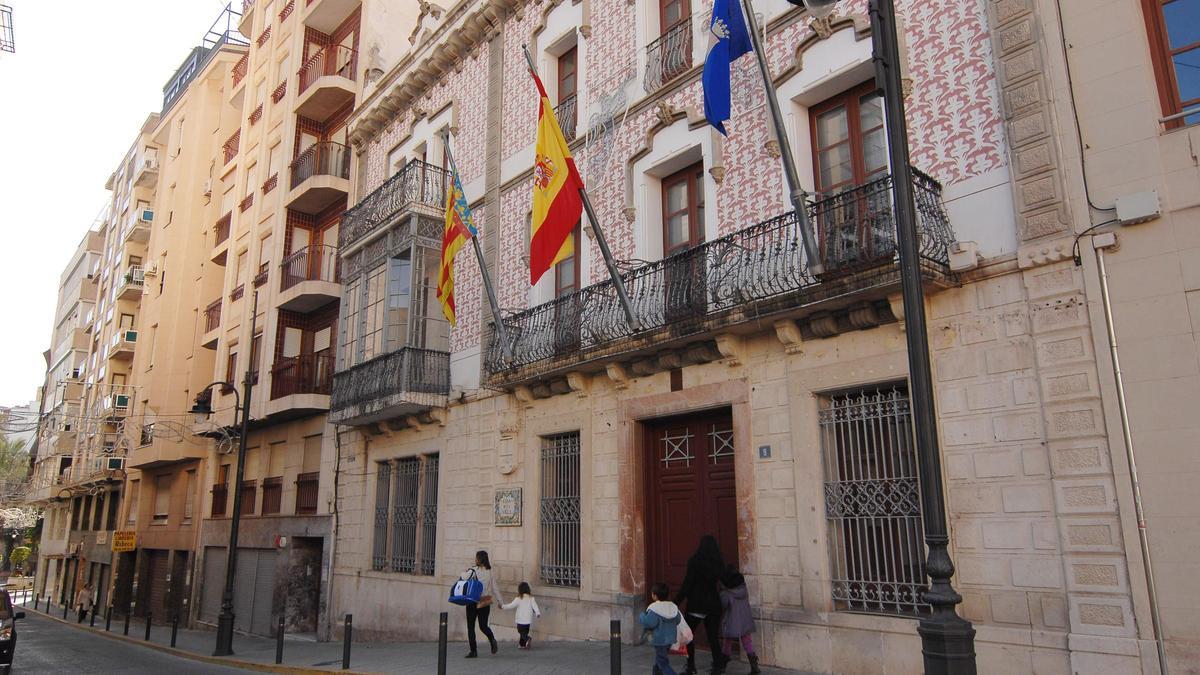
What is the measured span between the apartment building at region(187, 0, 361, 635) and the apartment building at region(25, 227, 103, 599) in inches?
641

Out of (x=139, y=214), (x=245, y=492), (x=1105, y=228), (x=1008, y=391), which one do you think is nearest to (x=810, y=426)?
(x=1008, y=391)

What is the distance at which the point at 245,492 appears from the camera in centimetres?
2347

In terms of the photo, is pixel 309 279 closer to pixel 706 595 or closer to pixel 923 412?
pixel 706 595

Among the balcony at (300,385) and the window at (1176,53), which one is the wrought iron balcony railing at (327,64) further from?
the window at (1176,53)

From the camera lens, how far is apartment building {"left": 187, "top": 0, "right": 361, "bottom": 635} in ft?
65.3

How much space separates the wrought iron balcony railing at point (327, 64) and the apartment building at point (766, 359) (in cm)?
771

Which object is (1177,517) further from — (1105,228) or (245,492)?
(245,492)

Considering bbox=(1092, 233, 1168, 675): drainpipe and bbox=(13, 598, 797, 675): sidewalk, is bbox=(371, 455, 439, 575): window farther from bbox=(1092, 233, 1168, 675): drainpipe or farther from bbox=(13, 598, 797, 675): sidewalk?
bbox=(1092, 233, 1168, 675): drainpipe

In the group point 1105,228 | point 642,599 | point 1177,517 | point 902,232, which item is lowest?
point 642,599

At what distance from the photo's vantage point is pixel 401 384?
15.4 m

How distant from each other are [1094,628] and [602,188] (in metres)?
8.66

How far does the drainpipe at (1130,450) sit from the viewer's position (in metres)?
6.54

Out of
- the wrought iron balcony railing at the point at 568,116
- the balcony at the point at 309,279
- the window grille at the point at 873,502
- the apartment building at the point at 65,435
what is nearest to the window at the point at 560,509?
the window grille at the point at 873,502

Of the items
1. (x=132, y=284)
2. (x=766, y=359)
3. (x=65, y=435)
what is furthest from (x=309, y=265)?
(x=65, y=435)
